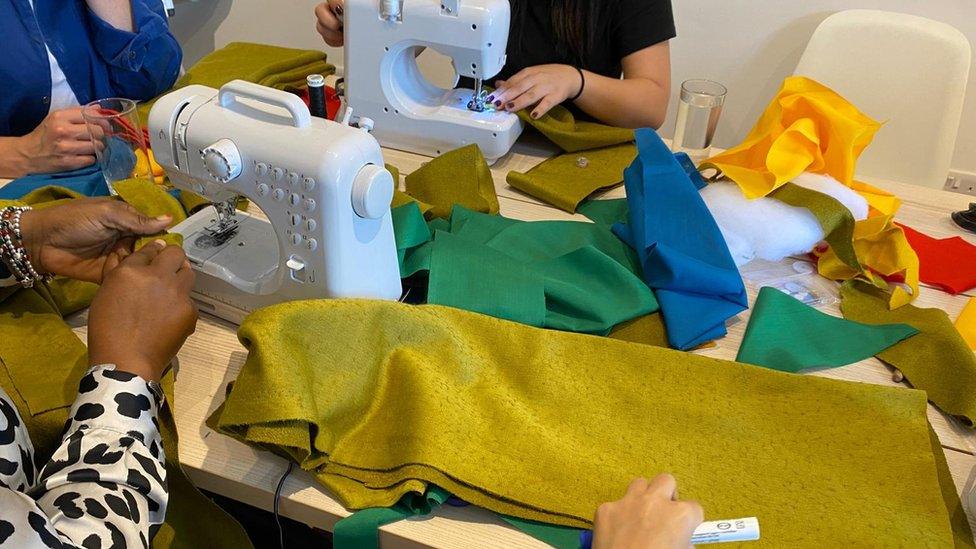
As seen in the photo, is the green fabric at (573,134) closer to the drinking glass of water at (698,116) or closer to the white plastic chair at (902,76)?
the drinking glass of water at (698,116)

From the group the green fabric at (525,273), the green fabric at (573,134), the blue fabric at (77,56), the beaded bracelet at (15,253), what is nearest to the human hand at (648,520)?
the green fabric at (525,273)

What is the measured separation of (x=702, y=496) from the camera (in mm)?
826

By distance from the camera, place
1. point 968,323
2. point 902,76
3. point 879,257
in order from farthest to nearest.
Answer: point 902,76
point 879,257
point 968,323

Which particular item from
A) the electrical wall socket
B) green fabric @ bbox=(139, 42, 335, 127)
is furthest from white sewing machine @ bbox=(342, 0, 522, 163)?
the electrical wall socket

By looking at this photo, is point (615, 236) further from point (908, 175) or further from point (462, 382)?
point (908, 175)

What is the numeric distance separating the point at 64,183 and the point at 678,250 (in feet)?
3.52

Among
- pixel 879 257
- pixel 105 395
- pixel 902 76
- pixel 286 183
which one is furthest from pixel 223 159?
pixel 902 76

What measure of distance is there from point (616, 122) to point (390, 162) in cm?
55

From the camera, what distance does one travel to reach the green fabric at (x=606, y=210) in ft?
4.45

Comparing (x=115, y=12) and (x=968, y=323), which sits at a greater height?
(x=115, y=12)

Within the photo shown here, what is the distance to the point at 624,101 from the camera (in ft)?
5.65

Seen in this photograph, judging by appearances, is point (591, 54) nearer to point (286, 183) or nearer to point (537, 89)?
point (537, 89)

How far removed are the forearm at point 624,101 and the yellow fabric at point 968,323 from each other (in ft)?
2.69

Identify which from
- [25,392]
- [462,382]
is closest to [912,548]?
[462,382]
